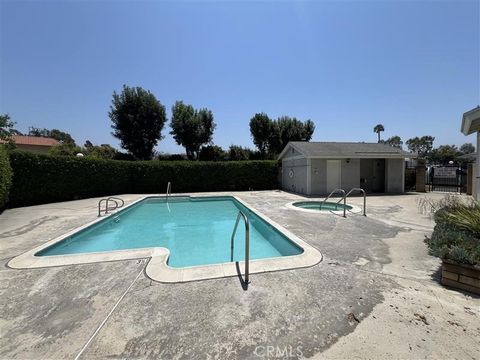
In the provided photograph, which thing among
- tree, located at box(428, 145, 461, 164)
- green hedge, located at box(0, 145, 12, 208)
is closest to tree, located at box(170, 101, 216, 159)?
green hedge, located at box(0, 145, 12, 208)

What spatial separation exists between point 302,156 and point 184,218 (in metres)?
9.24

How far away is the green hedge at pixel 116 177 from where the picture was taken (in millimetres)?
11266

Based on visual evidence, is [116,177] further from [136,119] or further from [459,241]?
[459,241]

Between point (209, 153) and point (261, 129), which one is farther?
point (261, 129)

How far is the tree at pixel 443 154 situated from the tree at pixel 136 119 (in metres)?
67.1

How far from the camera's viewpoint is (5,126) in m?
18.2

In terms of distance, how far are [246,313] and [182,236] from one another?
5607mm

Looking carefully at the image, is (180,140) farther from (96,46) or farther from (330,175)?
(330,175)

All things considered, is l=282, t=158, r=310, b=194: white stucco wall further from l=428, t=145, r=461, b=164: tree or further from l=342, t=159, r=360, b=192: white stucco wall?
l=428, t=145, r=461, b=164: tree

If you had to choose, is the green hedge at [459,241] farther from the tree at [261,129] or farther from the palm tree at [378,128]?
the palm tree at [378,128]

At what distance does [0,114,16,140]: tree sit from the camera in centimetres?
1798

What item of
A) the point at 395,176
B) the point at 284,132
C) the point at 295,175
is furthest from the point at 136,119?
the point at 395,176

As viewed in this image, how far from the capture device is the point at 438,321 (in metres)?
2.60

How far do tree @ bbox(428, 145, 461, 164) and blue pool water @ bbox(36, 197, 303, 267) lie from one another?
223 ft
